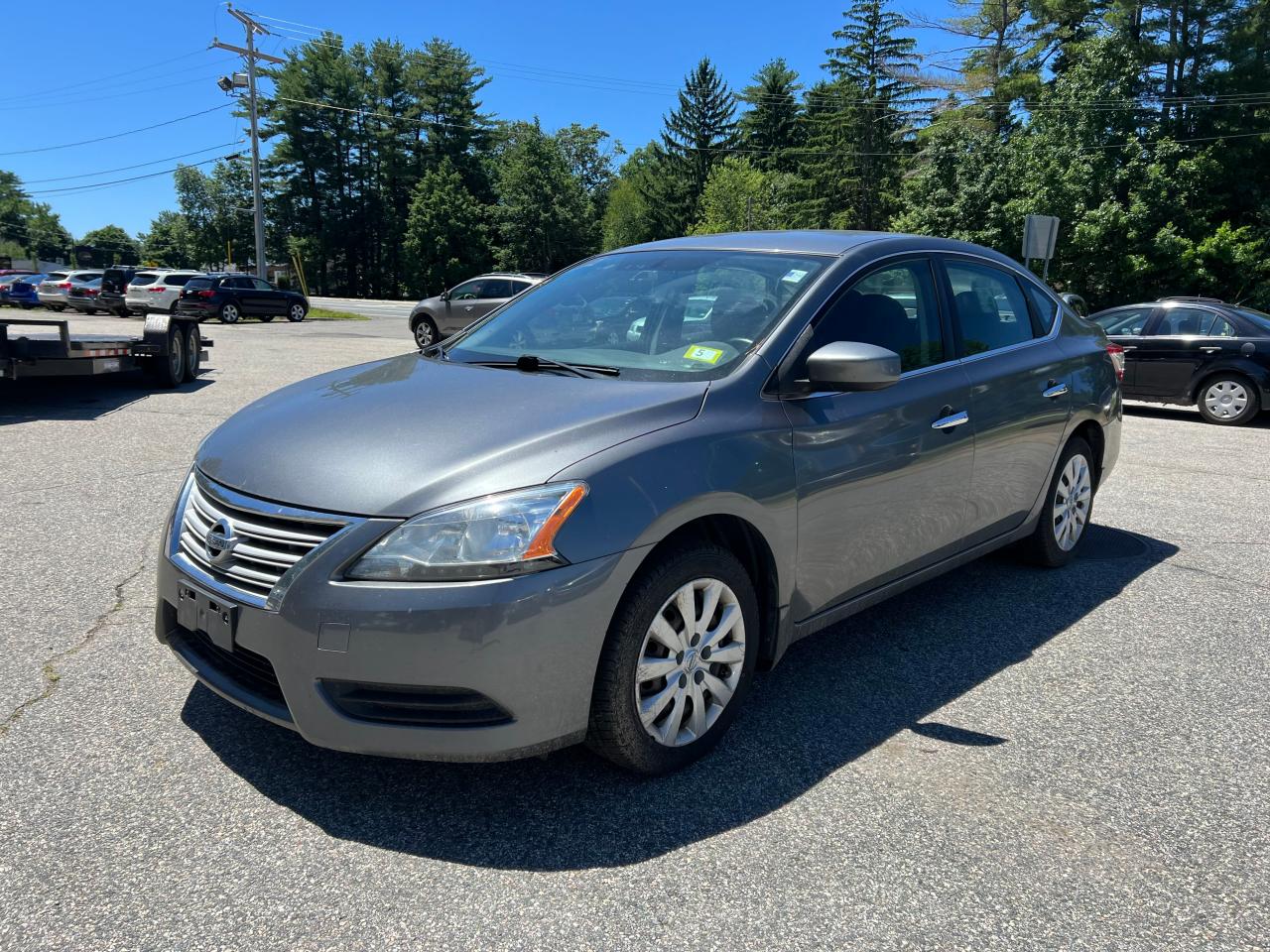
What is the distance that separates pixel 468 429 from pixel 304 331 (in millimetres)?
25253

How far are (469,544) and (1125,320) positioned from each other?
40.9ft

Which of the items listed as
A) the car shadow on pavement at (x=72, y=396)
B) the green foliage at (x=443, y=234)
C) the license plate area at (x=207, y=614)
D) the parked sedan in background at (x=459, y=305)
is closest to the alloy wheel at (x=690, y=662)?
the license plate area at (x=207, y=614)

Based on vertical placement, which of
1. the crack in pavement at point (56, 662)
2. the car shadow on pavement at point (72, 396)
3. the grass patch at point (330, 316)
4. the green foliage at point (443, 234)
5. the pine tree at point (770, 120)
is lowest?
the crack in pavement at point (56, 662)

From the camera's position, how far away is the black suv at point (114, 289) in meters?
30.9

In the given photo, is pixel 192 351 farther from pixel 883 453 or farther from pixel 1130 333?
pixel 1130 333

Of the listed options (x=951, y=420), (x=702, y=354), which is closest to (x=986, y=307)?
(x=951, y=420)

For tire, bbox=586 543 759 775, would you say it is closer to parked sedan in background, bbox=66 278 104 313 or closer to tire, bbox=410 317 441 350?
tire, bbox=410 317 441 350

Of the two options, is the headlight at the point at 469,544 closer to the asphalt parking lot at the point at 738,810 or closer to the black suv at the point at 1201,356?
the asphalt parking lot at the point at 738,810

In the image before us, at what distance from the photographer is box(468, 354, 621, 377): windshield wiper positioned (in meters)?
3.33

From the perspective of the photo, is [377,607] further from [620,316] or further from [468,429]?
[620,316]

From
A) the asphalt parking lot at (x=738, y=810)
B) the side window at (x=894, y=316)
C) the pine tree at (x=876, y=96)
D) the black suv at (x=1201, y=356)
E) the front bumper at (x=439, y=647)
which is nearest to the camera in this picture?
the asphalt parking lot at (x=738, y=810)

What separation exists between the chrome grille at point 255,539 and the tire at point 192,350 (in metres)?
10.8

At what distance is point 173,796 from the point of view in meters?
2.75

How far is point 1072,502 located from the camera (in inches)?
204
